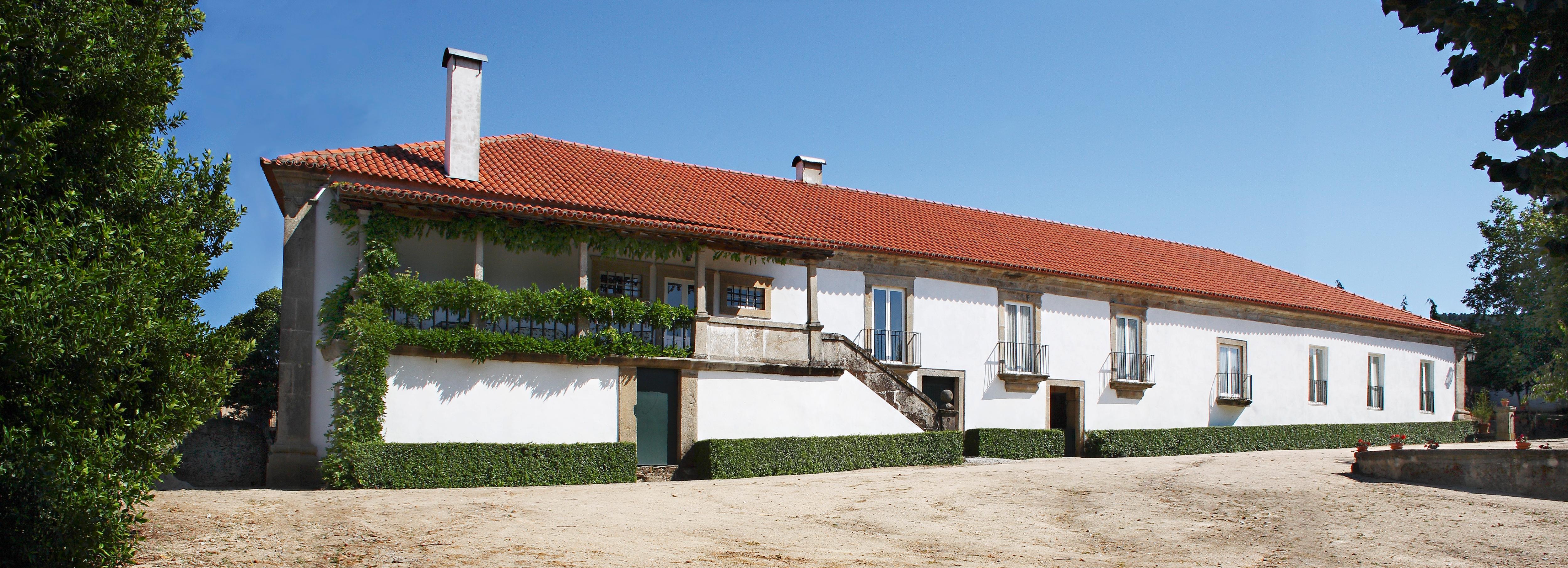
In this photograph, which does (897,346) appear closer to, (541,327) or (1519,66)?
(541,327)

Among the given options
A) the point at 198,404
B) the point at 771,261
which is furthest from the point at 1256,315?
the point at 198,404

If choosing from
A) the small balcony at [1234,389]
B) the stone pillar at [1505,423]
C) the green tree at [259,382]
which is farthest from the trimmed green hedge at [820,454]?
the stone pillar at [1505,423]

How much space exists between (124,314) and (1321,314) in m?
29.1

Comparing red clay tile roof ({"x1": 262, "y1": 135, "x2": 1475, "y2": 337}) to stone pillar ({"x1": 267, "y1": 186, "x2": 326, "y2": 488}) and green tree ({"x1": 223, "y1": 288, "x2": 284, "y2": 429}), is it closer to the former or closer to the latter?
stone pillar ({"x1": 267, "y1": 186, "x2": 326, "y2": 488})

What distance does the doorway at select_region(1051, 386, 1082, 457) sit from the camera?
A: 78.4 ft

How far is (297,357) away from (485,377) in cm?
300

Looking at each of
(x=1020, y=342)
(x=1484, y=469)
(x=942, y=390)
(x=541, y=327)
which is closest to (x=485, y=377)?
(x=541, y=327)

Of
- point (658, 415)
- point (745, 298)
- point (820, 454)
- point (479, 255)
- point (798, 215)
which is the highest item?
point (798, 215)

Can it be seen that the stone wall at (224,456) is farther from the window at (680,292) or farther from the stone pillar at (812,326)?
the stone pillar at (812,326)

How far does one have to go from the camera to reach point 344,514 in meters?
10.8

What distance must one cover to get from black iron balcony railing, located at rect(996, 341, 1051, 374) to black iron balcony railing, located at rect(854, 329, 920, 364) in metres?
2.44

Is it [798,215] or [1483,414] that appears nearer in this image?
[798,215]

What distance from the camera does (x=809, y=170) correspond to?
26531 mm

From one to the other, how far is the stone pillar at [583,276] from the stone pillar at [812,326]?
4155 mm
